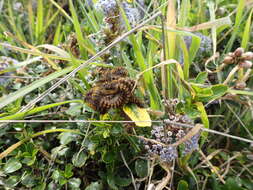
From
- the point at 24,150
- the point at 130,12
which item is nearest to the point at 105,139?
the point at 24,150

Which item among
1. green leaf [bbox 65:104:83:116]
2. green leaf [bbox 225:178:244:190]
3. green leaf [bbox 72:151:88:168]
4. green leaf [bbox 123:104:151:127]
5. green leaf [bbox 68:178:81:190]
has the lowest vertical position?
green leaf [bbox 225:178:244:190]

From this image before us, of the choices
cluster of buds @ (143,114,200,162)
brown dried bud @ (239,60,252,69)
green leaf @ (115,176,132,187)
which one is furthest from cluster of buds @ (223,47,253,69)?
green leaf @ (115,176,132,187)

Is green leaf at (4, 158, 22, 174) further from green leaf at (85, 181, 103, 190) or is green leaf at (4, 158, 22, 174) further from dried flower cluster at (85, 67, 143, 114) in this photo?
dried flower cluster at (85, 67, 143, 114)

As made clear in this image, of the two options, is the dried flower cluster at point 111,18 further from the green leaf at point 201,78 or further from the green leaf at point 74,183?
the green leaf at point 74,183

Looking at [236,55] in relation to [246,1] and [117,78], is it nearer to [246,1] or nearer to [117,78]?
[246,1]

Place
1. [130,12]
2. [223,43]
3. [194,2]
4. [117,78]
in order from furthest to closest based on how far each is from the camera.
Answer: [194,2] < [223,43] < [130,12] < [117,78]

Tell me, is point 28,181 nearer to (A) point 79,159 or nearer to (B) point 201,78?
(A) point 79,159
